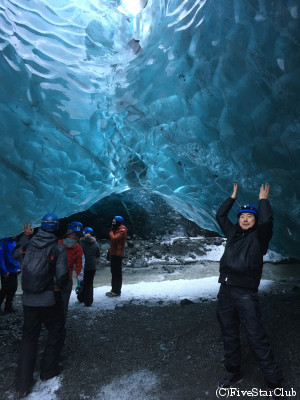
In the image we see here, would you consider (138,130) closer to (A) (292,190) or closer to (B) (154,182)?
(B) (154,182)

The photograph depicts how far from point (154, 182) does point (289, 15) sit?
12.6 feet

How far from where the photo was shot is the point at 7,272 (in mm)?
4801

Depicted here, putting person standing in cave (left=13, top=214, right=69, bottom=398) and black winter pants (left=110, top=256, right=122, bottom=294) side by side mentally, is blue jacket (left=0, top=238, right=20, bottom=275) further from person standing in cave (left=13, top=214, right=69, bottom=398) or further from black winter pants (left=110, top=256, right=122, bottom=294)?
person standing in cave (left=13, top=214, right=69, bottom=398)

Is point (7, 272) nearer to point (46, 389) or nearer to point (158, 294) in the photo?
point (46, 389)

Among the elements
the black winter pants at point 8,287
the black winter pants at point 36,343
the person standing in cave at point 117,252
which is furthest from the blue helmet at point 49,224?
the person standing in cave at point 117,252

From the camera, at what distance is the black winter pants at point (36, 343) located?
2627 millimetres

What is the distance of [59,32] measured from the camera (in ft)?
13.3

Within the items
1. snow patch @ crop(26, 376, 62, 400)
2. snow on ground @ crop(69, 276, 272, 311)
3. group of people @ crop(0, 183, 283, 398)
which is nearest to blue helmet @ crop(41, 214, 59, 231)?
group of people @ crop(0, 183, 283, 398)

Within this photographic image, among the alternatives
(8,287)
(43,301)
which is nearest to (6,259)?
(8,287)

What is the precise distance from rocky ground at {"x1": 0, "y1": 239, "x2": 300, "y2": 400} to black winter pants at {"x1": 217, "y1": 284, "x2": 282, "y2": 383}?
0.89 feet

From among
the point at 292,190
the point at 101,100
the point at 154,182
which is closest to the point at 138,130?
the point at 101,100

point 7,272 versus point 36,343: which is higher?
point 7,272

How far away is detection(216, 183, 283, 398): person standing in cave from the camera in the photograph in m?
2.31

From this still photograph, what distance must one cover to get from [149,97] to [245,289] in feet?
10.3
